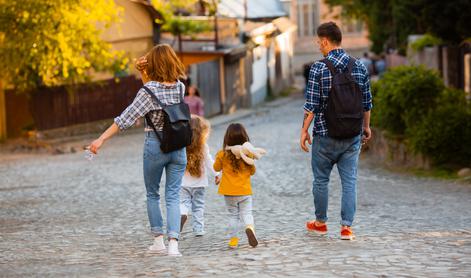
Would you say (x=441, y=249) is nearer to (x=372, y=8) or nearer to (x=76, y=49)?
(x=76, y=49)

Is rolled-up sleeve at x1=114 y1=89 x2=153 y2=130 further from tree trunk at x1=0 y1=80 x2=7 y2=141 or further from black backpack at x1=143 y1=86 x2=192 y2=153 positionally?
tree trunk at x1=0 y1=80 x2=7 y2=141

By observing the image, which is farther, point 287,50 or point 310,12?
point 310,12

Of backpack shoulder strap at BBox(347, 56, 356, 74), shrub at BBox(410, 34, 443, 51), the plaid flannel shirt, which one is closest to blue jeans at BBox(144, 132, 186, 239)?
the plaid flannel shirt

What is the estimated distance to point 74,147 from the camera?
2481 centimetres

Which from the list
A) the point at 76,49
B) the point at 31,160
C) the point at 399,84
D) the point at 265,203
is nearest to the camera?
the point at 265,203

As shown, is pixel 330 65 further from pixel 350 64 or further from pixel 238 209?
pixel 238 209

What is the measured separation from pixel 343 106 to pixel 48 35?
15604 mm

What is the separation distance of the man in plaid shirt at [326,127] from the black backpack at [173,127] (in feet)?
3.39

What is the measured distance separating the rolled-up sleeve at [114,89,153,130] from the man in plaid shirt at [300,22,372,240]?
133 cm

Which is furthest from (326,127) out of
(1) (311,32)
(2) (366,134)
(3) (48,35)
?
(1) (311,32)

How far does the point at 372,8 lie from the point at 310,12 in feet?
93.6

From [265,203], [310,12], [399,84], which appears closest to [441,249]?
[265,203]

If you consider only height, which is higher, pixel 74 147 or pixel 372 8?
pixel 372 8

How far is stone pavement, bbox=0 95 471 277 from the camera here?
23.8ft
